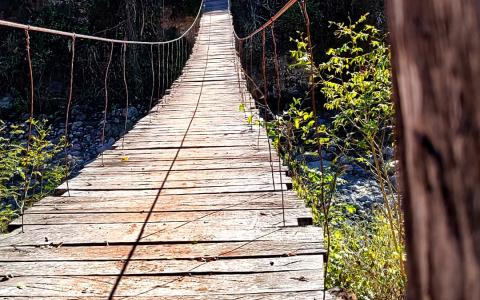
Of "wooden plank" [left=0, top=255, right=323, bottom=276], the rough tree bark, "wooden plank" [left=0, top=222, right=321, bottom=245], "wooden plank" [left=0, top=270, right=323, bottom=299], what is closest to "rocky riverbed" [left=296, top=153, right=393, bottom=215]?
"wooden plank" [left=0, top=222, right=321, bottom=245]

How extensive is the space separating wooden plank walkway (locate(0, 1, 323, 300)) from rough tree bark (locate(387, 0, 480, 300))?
45.5 inches

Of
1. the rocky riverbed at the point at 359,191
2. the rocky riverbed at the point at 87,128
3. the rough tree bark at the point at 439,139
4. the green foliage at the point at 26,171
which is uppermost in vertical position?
the rough tree bark at the point at 439,139

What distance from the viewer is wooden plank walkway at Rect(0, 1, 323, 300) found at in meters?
1.52

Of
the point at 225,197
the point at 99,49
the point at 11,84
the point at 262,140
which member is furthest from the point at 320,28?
the point at 225,197

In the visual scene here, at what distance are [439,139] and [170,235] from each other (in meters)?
1.66

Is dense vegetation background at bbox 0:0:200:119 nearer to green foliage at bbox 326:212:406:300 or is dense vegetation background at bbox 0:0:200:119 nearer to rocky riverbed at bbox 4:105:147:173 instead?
rocky riverbed at bbox 4:105:147:173

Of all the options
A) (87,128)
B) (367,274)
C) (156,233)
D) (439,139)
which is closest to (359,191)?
(367,274)

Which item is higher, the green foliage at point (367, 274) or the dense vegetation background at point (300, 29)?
the dense vegetation background at point (300, 29)

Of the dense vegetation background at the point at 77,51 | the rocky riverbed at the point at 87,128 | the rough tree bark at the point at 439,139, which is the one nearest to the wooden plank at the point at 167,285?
the rough tree bark at the point at 439,139

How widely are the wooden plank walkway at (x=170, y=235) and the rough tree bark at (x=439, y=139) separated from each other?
1155mm

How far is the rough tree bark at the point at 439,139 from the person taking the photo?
0.28 metres

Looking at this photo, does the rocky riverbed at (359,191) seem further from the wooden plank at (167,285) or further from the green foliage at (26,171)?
the wooden plank at (167,285)

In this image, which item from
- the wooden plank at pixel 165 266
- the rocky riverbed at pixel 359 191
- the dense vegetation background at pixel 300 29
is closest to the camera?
the wooden plank at pixel 165 266

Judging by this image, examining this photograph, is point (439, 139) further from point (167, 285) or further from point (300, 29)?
point (300, 29)
